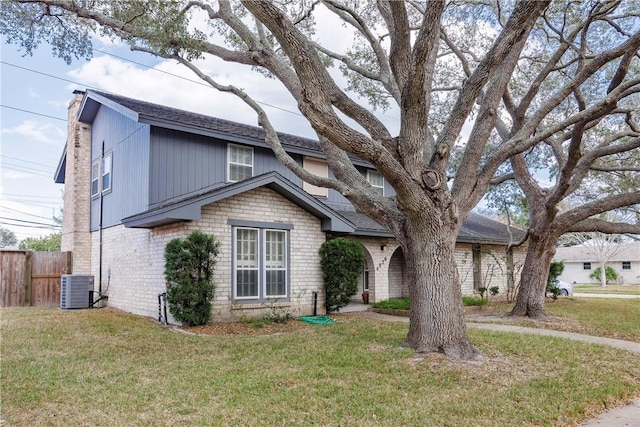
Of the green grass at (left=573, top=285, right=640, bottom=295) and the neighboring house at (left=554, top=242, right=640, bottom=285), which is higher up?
the neighboring house at (left=554, top=242, right=640, bottom=285)

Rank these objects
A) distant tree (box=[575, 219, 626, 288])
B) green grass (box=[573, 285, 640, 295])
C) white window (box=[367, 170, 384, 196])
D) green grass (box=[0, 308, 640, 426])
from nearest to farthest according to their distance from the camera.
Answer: green grass (box=[0, 308, 640, 426])
white window (box=[367, 170, 384, 196])
green grass (box=[573, 285, 640, 295])
distant tree (box=[575, 219, 626, 288])

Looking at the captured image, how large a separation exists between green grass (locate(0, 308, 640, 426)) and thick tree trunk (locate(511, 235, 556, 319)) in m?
3.87

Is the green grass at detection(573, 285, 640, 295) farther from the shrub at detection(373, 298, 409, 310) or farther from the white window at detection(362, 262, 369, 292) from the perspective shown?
the shrub at detection(373, 298, 409, 310)

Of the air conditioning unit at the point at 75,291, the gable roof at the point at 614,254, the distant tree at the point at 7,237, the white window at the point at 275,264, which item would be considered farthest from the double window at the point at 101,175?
the distant tree at the point at 7,237

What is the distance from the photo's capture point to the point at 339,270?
42.7 feet

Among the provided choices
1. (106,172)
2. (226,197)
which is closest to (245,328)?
(226,197)

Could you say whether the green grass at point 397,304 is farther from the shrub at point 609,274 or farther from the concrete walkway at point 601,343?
the shrub at point 609,274

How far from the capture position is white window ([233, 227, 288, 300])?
11656 mm

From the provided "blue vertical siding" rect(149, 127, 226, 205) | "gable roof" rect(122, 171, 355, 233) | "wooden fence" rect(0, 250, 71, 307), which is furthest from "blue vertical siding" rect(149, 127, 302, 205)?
Result: "wooden fence" rect(0, 250, 71, 307)

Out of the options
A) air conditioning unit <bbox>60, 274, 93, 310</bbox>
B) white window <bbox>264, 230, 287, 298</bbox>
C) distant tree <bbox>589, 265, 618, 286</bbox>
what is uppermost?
white window <bbox>264, 230, 287, 298</bbox>

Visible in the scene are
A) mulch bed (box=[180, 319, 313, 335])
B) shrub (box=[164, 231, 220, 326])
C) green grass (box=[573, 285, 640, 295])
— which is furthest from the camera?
green grass (box=[573, 285, 640, 295])

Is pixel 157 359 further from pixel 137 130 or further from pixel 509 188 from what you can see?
pixel 509 188

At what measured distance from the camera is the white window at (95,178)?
16058 millimetres

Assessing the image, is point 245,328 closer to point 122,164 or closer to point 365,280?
point 122,164
